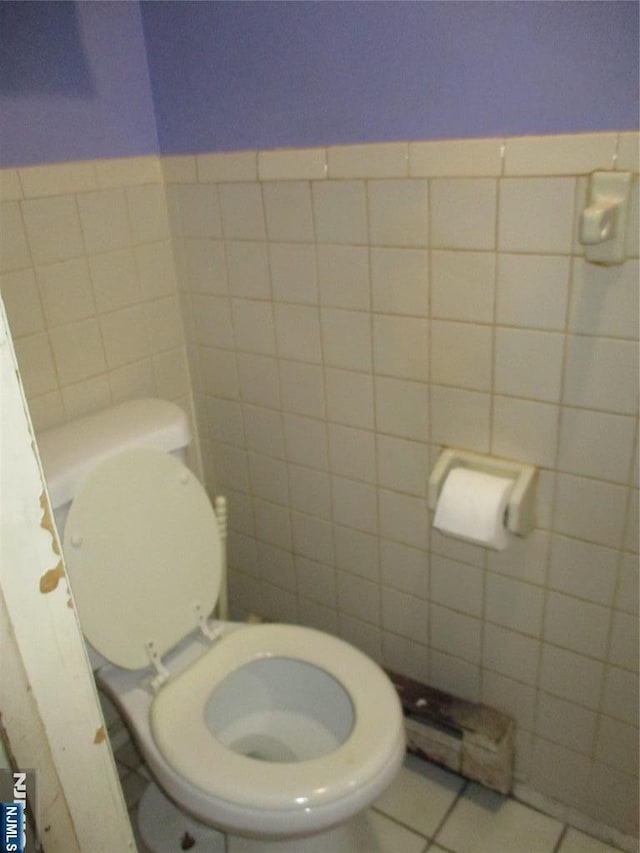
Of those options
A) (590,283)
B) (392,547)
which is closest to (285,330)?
(392,547)

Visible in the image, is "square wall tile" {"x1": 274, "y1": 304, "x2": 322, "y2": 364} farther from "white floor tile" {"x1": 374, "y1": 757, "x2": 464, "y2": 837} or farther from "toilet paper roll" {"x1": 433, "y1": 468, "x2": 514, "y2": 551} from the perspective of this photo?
"white floor tile" {"x1": 374, "y1": 757, "x2": 464, "y2": 837}

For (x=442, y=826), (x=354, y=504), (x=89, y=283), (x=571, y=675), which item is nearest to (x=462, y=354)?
(x=354, y=504)

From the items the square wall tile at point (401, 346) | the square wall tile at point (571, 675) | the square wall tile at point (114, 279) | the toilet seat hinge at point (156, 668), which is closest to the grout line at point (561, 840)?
the square wall tile at point (571, 675)

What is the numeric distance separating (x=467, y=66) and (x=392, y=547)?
3.09ft

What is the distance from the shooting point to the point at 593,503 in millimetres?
1191

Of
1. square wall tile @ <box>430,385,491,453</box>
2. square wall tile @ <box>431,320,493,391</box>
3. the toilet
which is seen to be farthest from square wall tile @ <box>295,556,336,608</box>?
square wall tile @ <box>431,320,493,391</box>

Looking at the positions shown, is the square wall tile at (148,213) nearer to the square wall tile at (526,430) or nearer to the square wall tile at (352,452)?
the square wall tile at (352,452)

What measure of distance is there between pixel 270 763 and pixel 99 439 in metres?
0.63

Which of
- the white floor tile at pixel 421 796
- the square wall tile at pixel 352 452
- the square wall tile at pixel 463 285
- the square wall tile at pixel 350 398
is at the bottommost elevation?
the white floor tile at pixel 421 796

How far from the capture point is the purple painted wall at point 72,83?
120 centimetres

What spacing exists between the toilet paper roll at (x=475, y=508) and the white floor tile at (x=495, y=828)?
0.64 metres

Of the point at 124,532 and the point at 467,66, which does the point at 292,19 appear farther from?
the point at 124,532

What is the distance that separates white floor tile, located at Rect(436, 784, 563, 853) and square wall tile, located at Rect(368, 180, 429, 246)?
1.19 metres

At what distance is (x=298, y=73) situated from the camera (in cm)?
124
